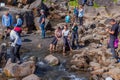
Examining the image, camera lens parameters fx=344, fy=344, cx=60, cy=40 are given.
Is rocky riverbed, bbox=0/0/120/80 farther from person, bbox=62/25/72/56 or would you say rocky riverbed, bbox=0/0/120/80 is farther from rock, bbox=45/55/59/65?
person, bbox=62/25/72/56

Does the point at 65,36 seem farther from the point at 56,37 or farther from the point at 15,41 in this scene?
the point at 15,41

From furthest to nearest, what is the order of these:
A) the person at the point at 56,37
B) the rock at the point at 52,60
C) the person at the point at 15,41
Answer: the person at the point at 56,37 < the rock at the point at 52,60 < the person at the point at 15,41

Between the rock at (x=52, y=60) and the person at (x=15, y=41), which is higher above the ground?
the person at (x=15, y=41)

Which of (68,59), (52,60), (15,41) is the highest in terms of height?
(15,41)

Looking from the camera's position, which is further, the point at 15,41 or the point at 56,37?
the point at 56,37

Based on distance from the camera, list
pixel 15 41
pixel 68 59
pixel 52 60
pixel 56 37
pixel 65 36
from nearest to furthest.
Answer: pixel 15 41 → pixel 52 60 → pixel 68 59 → pixel 65 36 → pixel 56 37

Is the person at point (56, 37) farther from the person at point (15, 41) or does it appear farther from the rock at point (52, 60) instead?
the person at point (15, 41)

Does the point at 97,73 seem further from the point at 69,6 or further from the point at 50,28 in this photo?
the point at 69,6

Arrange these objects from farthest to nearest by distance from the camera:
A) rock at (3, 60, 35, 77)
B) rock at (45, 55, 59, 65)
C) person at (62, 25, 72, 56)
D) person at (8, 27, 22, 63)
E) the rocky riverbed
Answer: person at (62, 25, 72, 56) → rock at (45, 55, 59, 65) → person at (8, 27, 22, 63) → the rocky riverbed → rock at (3, 60, 35, 77)

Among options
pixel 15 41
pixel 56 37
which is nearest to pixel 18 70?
pixel 15 41

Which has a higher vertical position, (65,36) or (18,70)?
(65,36)

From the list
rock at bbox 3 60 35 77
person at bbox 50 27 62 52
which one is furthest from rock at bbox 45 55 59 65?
person at bbox 50 27 62 52

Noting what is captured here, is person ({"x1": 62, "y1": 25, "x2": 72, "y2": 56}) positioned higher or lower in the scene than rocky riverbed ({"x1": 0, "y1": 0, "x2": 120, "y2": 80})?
higher

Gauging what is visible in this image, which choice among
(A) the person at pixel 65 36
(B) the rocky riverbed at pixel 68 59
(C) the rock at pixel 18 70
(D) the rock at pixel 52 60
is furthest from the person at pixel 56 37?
(C) the rock at pixel 18 70
